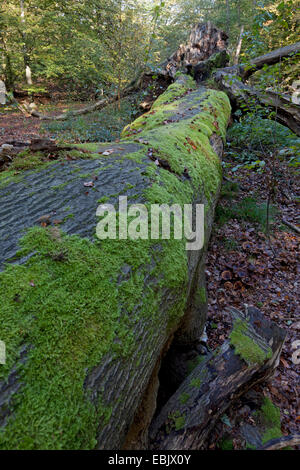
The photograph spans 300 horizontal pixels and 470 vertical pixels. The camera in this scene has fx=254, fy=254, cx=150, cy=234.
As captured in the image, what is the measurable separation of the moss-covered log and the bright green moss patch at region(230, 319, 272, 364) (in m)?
0.54

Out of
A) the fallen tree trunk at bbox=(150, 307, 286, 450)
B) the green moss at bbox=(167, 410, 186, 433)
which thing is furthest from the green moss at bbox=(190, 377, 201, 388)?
the green moss at bbox=(167, 410, 186, 433)

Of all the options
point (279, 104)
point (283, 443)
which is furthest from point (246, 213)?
point (283, 443)

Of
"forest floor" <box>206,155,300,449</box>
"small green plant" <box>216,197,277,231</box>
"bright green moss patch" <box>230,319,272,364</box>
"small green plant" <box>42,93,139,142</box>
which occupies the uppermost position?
"small green plant" <box>42,93,139,142</box>

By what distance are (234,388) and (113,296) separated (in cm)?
128

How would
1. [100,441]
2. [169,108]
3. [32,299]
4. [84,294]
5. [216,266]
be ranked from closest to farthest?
1. [100,441]
2. [32,299]
3. [84,294]
4. [216,266]
5. [169,108]

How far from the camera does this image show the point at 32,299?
4.28 feet

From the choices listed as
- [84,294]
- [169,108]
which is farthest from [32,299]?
[169,108]

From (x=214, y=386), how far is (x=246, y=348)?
1.34ft

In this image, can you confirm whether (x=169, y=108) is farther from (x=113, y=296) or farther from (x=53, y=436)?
(x=53, y=436)

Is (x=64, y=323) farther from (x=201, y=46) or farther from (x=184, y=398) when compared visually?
(x=201, y=46)

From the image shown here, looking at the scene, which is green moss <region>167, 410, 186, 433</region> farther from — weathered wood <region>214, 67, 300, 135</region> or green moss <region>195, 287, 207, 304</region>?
→ weathered wood <region>214, 67, 300, 135</region>

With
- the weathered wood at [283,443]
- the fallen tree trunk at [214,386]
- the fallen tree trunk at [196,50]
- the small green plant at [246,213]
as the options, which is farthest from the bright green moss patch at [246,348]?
the fallen tree trunk at [196,50]

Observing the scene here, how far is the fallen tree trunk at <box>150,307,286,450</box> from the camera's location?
1.77 meters

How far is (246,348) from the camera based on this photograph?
2.11 meters
